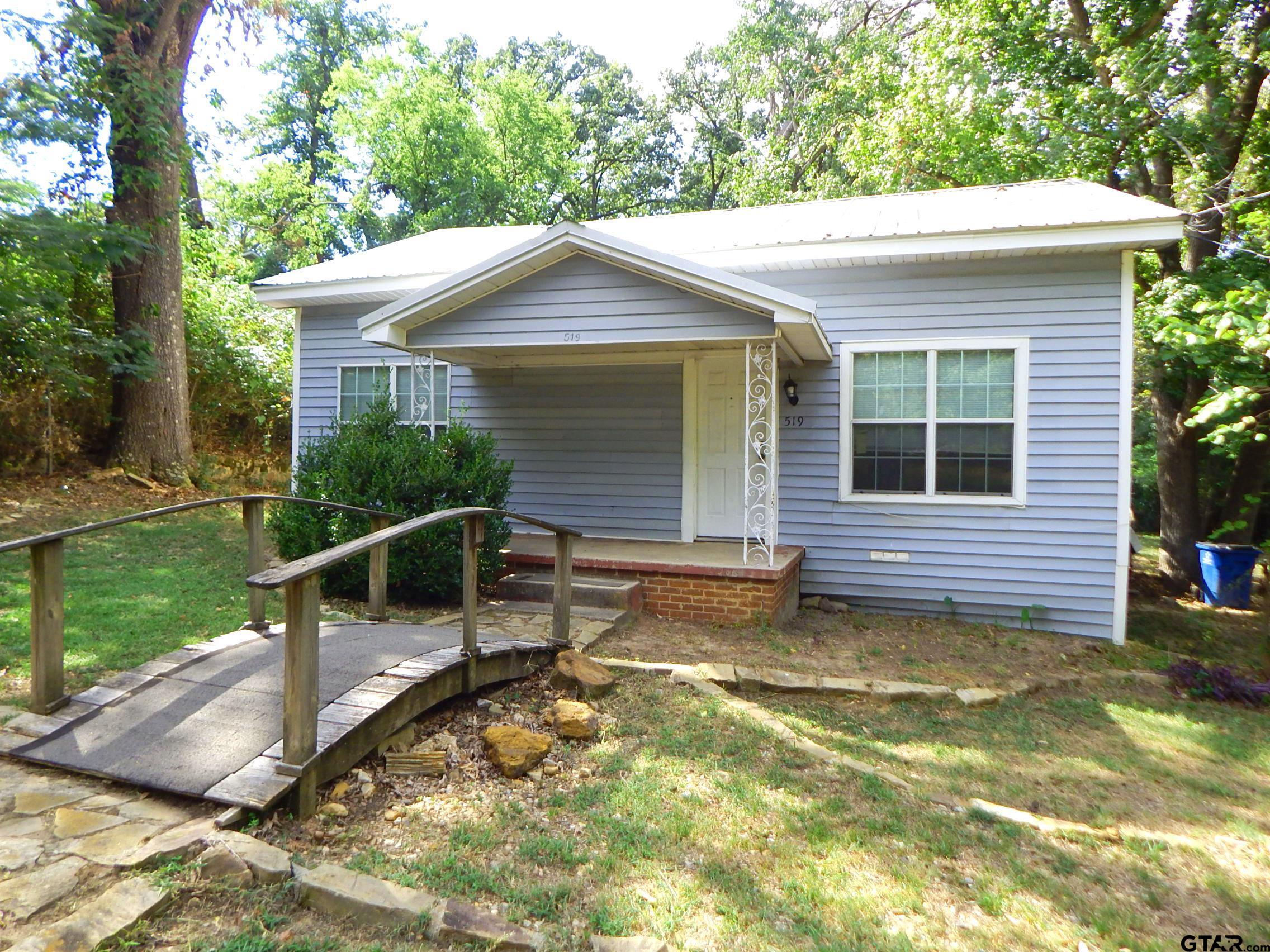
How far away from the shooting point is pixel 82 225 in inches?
360

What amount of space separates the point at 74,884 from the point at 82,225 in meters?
9.24

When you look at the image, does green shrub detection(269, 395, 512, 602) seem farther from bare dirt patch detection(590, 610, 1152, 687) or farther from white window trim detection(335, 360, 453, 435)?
white window trim detection(335, 360, 453, 435)

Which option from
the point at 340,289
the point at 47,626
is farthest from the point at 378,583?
the point at 340,289

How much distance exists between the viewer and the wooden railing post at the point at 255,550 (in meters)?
4.47

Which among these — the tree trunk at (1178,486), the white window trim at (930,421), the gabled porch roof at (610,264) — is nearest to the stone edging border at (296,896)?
the gabled porch roof at (610,264)

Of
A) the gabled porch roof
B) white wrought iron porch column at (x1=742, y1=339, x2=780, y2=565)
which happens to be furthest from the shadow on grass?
the gabled porch roof

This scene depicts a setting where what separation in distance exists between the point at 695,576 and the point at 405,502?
2.57 metres

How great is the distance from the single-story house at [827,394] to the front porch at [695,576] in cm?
2

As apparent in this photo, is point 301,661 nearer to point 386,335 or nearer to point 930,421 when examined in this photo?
point 386,335

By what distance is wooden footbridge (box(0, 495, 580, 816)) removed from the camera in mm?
2922

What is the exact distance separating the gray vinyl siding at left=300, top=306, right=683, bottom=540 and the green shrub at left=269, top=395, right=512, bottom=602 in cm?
184

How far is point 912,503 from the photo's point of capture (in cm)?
781

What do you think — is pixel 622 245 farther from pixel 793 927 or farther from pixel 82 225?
pixel 82 225

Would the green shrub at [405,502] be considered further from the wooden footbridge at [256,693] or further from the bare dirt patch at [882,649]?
the wooden footbridge at [256,693]
